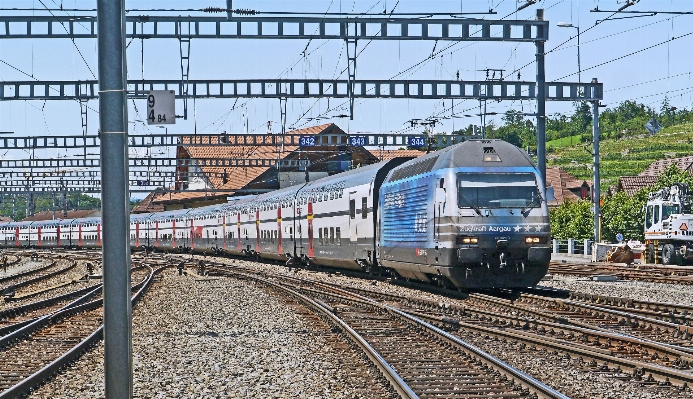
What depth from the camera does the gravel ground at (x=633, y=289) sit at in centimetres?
2050

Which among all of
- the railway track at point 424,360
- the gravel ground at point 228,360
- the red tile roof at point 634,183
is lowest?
the gravel ground at point 228,360

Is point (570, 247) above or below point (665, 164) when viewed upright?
below

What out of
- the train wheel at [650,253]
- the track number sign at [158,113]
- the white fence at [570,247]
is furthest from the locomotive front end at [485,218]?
the white fence at [570,247]

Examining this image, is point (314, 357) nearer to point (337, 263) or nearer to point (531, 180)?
point (531, 180)

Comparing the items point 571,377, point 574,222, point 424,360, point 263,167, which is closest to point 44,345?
point 424,360

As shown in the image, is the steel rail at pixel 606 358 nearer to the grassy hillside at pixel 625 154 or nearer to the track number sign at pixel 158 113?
the track number sign at pixel 158 113

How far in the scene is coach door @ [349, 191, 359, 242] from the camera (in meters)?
26.1

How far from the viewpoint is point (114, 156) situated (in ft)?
21.4

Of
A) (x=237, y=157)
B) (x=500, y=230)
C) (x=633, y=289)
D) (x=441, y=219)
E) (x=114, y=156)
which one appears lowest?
(x=633, y=289)

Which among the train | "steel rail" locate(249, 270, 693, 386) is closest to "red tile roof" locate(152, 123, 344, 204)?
the train

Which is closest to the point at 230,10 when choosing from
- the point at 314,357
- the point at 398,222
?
the point at 398,222

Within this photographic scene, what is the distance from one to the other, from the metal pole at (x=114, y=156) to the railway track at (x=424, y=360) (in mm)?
3079

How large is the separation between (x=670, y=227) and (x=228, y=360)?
28.7 meters

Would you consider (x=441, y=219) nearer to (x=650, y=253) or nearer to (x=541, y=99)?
(x=541, y=99)
